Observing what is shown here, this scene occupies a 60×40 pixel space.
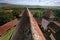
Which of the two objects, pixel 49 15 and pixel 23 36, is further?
pixel 49 15

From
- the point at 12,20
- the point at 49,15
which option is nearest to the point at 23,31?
the point at 12,20

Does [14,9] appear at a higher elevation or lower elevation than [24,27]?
lower

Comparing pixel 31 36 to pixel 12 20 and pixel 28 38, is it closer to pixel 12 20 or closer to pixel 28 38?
pixel 28 38

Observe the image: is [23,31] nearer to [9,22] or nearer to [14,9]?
[14,9]

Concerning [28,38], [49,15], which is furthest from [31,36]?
[49,15]

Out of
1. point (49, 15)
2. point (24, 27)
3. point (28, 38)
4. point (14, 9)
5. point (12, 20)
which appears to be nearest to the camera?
point (28, 38)

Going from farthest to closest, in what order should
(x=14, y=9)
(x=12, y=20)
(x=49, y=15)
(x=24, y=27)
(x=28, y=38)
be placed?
1. (x=49, y=15)
2. (x=12, y=20)
3. (x=14, y=9)
4. (x=24, y=27)
5. (x=28, y=38)

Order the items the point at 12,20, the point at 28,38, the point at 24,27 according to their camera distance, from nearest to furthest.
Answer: the point at 28,38 < the point at 24,27 < the point at 12,20

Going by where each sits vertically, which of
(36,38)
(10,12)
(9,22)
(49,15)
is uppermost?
(36,38)

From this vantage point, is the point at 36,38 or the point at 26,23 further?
the point at 26,23

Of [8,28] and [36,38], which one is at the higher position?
[36,38]
